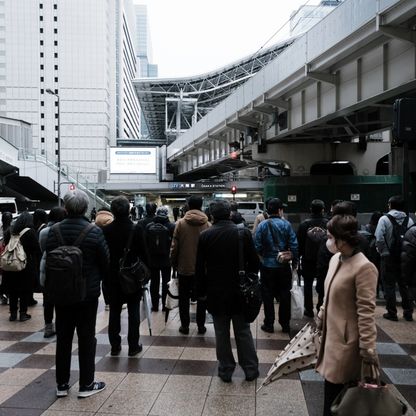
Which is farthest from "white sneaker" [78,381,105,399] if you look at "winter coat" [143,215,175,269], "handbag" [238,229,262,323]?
"winter coat" [143,215,175,269]

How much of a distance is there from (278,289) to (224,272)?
232 centimetres

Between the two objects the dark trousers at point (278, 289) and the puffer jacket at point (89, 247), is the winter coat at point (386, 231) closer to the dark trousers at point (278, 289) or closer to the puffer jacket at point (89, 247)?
the dark trousers at point (278, 289)

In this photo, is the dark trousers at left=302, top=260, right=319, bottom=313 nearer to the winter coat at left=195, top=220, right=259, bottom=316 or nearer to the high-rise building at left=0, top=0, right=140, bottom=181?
the winter coat at left=195, top=220, right=259, bottom=316

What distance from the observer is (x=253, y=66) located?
283 ft

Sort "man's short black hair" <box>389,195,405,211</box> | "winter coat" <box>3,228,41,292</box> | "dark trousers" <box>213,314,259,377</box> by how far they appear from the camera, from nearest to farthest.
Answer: "dark trousers" <box>213,314,259,377</box> → "man's short black hair" <box>389,195,405,211</box> → "winter coat" <box>3,228,41,292</box>

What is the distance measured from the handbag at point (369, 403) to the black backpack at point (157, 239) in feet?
17.5

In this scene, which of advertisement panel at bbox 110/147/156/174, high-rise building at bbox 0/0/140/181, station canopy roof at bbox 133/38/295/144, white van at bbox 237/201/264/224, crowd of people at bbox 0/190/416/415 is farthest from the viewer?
high-rise building at bbox 0/0/140/181

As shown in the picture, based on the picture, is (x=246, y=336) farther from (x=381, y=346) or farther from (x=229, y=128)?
(x=229, y=128)

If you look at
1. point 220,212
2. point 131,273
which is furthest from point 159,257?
point 220,212

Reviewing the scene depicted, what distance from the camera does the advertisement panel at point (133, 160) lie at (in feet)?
187

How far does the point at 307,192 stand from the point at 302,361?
18.9m

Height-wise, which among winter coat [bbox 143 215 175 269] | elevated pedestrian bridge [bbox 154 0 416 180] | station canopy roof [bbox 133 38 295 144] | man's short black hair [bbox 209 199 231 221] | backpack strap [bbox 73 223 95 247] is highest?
station canopy roof [bbox 133 38 295 144]

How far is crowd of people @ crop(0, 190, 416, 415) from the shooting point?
10.1ft

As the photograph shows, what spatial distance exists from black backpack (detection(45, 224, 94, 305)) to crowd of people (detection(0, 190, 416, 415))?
7cm
